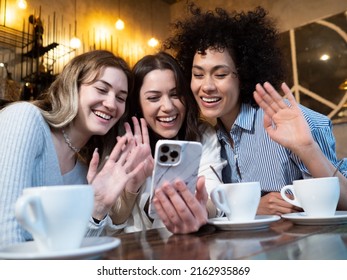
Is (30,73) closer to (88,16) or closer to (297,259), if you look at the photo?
(88,16)

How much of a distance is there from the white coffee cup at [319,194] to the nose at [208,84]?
0.72 m

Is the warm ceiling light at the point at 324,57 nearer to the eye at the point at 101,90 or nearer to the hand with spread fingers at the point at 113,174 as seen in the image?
the eye at the point at 101,90

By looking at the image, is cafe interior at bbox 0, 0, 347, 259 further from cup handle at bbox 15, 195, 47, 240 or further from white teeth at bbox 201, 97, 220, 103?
cup handle at bbox 15, 195, 47, 240

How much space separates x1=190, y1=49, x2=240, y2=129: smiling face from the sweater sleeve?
644 millimetres

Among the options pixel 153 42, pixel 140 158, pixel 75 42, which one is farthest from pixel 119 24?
pixel 140 158

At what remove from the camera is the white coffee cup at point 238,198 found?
0.66 metres

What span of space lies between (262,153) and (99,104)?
65 cm

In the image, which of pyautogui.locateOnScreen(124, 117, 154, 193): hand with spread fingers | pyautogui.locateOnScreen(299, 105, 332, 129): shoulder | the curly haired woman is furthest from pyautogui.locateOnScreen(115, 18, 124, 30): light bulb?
pyautogui.locateOnScreen(299, 105, 332, 129): shoulder

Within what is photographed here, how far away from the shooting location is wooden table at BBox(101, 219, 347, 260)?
17.0 inches

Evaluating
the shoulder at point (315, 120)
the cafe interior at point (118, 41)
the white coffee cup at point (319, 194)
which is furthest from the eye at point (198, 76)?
the cafe interior at point (118, 41)

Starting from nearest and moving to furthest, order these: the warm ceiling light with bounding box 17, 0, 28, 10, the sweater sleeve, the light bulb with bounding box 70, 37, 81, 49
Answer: the sweater sleeve
the warm ceiling light with bounding box 17, 0, 28, 10
the light bulb with bounding box 70, 37, 81, 49
